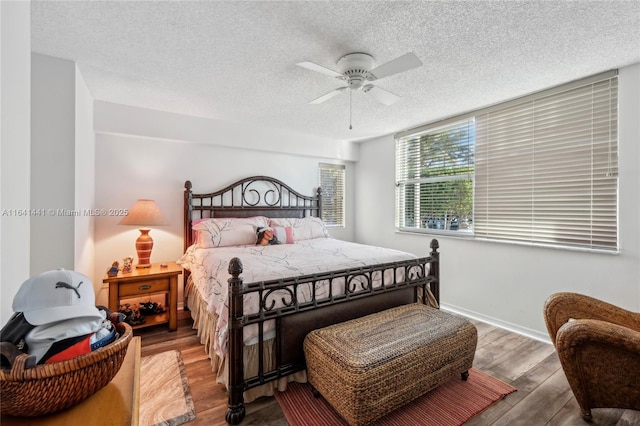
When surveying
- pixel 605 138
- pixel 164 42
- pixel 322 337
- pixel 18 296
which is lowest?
pixel 322 337

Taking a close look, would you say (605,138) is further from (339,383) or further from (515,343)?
(339,383)

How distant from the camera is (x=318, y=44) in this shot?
194 cm

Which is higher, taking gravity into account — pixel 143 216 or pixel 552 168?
pixel 552 168

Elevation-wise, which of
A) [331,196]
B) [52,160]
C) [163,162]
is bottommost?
[331,196]

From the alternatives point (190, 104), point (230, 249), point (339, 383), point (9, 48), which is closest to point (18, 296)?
point (9, 48)

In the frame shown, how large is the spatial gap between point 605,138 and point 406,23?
206 centimetres

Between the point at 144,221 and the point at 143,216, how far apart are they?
56 millimetres

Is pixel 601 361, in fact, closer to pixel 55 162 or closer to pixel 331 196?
pixel 331 196

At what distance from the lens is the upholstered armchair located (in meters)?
1.51

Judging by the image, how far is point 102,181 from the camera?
3.06m

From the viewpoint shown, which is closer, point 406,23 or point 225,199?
point 406,23

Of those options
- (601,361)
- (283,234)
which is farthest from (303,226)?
(601,361)

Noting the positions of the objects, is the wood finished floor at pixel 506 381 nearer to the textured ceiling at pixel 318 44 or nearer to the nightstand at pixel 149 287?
the nightstand at pixel 149 287

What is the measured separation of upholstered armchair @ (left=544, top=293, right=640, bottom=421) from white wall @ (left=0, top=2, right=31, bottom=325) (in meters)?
2.48
